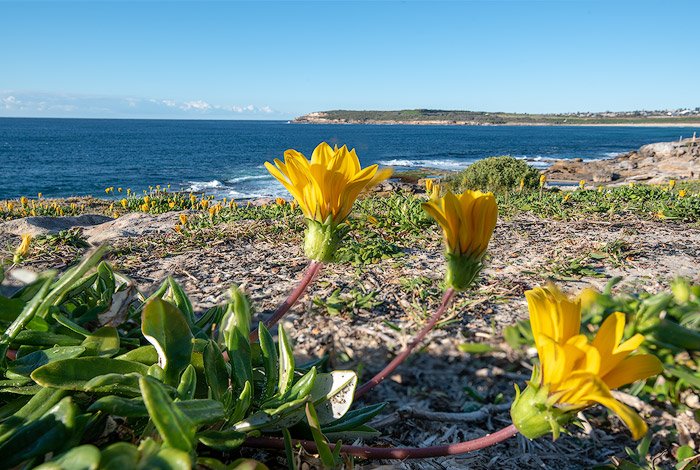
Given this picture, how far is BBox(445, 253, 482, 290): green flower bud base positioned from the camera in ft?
4.64

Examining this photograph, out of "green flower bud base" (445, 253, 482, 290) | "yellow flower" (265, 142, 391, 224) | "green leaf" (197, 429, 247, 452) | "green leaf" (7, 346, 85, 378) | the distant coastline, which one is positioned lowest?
"green leaf" (197, 429, 247, 452)

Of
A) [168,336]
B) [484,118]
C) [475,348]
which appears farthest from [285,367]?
[484,118]

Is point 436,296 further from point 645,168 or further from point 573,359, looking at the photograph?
point 645,168

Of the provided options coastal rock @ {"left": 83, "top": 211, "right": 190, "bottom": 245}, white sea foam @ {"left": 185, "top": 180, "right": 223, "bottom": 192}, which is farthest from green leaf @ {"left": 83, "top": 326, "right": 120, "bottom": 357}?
white sea foam @ {"left": 185, "top": 180, "right": 223, "bottom": 192}

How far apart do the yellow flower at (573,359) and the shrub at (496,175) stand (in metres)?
18.9

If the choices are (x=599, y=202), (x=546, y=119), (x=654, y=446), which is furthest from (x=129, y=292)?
(x=546, y=119)

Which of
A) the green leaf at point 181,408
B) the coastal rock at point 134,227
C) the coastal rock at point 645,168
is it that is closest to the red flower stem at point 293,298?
the green leaf at point 181,408

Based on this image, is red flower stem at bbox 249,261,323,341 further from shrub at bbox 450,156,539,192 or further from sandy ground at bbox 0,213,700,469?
shrub at bbox 450,156,539,192

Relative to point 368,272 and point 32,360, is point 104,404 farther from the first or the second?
point 368,272

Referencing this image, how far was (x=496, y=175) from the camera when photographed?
20.4 m

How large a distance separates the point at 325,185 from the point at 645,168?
126ft

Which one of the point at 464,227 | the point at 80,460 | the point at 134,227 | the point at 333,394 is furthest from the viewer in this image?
the point at 134,227

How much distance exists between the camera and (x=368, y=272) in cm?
322

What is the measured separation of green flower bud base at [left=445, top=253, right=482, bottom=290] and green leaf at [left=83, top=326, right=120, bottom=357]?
878 mm
